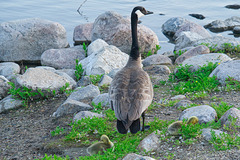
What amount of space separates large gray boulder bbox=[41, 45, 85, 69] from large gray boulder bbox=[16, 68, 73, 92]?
3029 mm

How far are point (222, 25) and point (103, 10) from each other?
21.1 ft

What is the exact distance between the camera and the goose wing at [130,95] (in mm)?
4973

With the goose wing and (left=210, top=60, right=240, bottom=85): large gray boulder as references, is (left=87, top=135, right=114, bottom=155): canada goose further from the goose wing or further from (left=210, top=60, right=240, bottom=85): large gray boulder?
(left=210, top=60, right=240, bottom=85): large gray boulder

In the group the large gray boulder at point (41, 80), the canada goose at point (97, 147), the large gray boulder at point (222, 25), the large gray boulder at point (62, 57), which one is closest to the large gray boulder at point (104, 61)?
the large gray boulder at point (41, 80)

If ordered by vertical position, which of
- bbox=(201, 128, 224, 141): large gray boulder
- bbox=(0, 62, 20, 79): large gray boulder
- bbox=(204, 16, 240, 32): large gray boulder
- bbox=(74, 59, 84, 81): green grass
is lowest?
bbox=(0, 62, 20, 79): large gray boulder

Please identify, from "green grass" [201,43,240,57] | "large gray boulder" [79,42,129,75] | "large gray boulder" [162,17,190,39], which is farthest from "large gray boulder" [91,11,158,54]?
"large gray boulder" [162,17,190,39]

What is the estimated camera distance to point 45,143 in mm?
5852

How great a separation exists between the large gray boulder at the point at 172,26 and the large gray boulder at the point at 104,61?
565cm

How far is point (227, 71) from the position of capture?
7586mm

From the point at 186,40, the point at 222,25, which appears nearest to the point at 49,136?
the point at 186,40

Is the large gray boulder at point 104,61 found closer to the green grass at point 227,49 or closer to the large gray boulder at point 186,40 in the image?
the green grass at point 227,49

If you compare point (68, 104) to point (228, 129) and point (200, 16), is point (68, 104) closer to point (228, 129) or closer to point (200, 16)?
point (228, 129)

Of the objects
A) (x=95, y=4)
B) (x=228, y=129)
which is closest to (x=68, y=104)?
(x=228, y=129)

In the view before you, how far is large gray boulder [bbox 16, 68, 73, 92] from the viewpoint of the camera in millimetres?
8039
